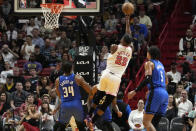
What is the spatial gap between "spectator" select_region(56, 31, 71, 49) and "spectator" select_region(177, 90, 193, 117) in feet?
17.7

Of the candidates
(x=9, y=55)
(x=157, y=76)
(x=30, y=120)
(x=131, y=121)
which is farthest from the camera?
(x=9, y=55)

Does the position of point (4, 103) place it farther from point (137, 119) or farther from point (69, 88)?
point (69, 88)

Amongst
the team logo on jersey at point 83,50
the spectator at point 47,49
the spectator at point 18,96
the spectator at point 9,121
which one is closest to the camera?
the team logo on jersey at point 83,50

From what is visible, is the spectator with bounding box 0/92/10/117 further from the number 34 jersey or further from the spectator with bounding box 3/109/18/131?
the number 34 jersey

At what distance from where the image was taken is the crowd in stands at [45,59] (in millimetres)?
15297

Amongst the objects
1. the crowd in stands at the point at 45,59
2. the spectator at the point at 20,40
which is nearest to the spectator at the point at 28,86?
the crowd in stands at the point at 45,59

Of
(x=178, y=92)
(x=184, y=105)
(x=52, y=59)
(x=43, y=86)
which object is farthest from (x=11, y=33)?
(x=184, y=105)

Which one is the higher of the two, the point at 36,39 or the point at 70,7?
the point at 70,7

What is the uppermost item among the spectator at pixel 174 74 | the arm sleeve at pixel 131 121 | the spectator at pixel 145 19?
the spectator at pixel 145 19

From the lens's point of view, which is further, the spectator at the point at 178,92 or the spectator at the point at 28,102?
the spectator at the point at 178,92

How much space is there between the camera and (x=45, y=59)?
1916 centimetres

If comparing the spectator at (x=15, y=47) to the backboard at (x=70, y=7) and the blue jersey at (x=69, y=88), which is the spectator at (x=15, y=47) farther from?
the blue jersey at (x=69, y=88)

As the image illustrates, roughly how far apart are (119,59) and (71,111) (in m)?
→ 1.48

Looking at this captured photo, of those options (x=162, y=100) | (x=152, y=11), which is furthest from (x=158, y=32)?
(x=162, y=100)
